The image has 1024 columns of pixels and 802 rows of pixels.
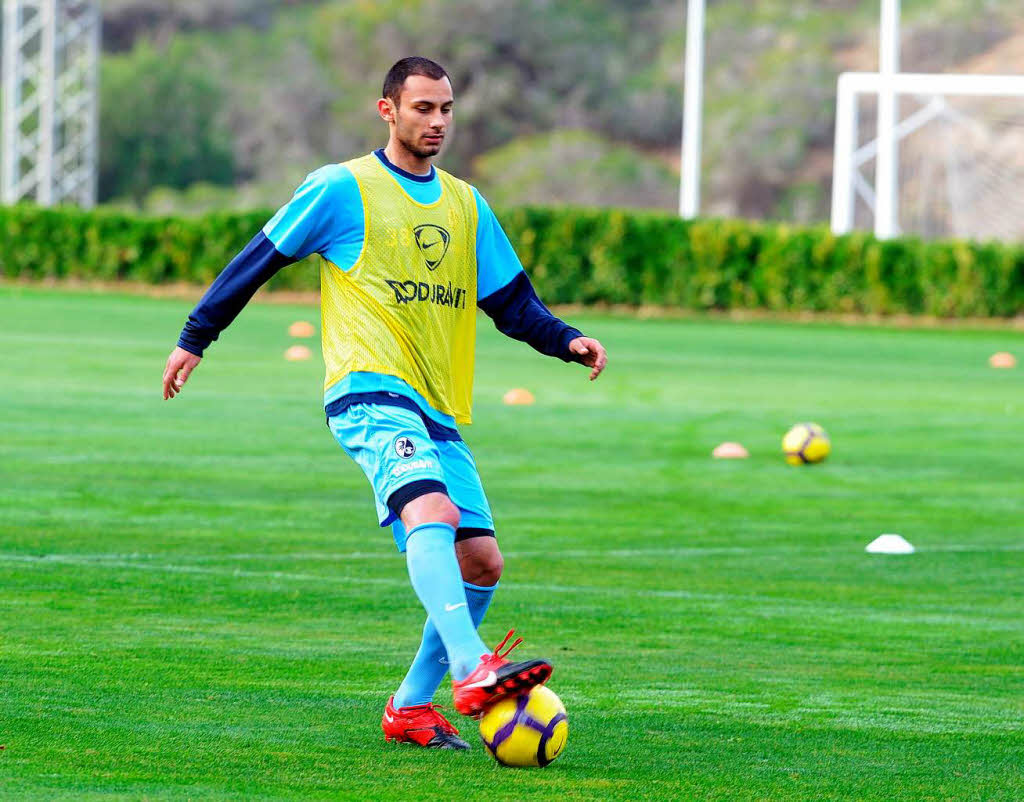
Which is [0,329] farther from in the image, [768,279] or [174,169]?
[174,169]

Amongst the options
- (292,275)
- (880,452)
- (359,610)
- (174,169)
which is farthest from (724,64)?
(359,610)

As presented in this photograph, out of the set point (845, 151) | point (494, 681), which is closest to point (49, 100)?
point (845, 151)

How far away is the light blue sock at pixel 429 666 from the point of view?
580 centimetres

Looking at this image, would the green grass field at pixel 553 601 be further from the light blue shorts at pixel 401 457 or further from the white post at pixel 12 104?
the white post at pixel 12 104

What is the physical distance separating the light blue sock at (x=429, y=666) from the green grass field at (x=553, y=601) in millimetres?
175

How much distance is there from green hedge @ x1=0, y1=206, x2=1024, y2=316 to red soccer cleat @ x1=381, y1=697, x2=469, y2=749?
3108cm

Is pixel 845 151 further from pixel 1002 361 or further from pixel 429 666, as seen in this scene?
pixel 429 666

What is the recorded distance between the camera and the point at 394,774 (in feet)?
17.6

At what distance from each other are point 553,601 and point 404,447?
314 centimetres

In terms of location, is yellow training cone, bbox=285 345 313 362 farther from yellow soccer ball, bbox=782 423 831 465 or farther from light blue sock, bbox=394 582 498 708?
light blue sock, bbox=394 582 498 708

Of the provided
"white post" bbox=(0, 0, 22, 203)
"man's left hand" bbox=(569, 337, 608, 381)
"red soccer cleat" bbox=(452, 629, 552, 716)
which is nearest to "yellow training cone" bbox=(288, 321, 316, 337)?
"white post" bbox=(0, 0, 22, 203)

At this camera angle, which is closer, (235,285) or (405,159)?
(235,285)

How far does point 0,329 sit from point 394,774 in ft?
71.3

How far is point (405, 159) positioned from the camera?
19.4 ft
